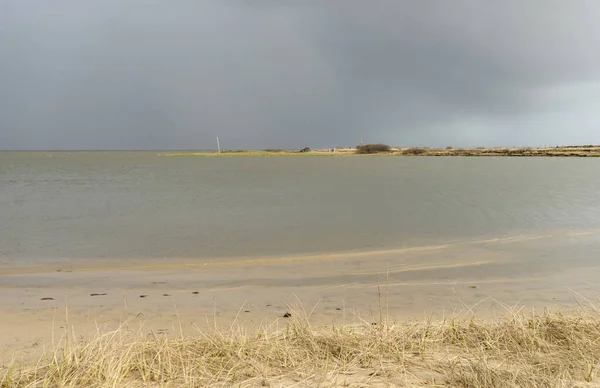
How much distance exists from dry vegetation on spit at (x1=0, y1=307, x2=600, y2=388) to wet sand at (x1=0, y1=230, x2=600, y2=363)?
89cm

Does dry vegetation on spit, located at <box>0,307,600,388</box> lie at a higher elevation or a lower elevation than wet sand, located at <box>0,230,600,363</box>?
higher

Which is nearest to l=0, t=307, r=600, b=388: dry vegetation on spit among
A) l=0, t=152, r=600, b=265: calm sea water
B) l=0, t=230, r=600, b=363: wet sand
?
l=0, t=230, r=600, b=363: wet sand

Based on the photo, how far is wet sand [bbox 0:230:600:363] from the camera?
5.81 m

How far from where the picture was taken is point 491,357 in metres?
4.00

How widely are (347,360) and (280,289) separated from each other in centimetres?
365

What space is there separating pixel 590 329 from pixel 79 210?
18.0m

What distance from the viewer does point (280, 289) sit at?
748 cm

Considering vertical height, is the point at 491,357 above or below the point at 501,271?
above

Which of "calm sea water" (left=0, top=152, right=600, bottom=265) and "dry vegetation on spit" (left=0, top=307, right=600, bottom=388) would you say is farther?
"calm sea water" (left=0, top=152, right=600, bottom=265)

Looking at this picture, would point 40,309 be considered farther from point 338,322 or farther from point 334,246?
point 334,246

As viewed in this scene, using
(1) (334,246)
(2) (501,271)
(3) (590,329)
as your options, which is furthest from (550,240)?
(3) (590,329)

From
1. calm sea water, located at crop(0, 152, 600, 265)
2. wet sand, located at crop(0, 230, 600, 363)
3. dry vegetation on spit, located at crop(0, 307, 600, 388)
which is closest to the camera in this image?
dry vegetation on spit, located at crop(0, 307, 600, 388)

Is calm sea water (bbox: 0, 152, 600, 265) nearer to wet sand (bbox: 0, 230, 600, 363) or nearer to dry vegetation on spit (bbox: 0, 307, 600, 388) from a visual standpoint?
wet sand (bbox: 0, 230, 600, 363)

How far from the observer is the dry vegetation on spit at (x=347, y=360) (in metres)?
3.40
